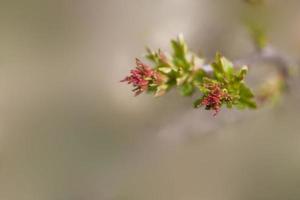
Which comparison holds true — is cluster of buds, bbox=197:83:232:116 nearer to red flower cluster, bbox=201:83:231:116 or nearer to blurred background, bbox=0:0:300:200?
red flower cluster, bbox=201:83:231:116

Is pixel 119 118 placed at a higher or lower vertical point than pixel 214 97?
higher

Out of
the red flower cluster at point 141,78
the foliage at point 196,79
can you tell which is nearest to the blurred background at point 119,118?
the foliage at point 196,79

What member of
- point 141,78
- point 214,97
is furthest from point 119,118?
point 214,97

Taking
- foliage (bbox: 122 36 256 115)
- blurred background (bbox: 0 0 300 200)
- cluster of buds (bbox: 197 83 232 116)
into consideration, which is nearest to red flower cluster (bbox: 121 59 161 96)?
foliage (bbox: 122 36 256 115)

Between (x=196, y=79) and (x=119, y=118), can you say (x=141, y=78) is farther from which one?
(x=119, y=118)

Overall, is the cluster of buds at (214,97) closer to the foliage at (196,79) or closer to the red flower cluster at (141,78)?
the foliage at (196,79)

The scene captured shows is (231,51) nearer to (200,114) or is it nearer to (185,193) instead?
(200,114)
